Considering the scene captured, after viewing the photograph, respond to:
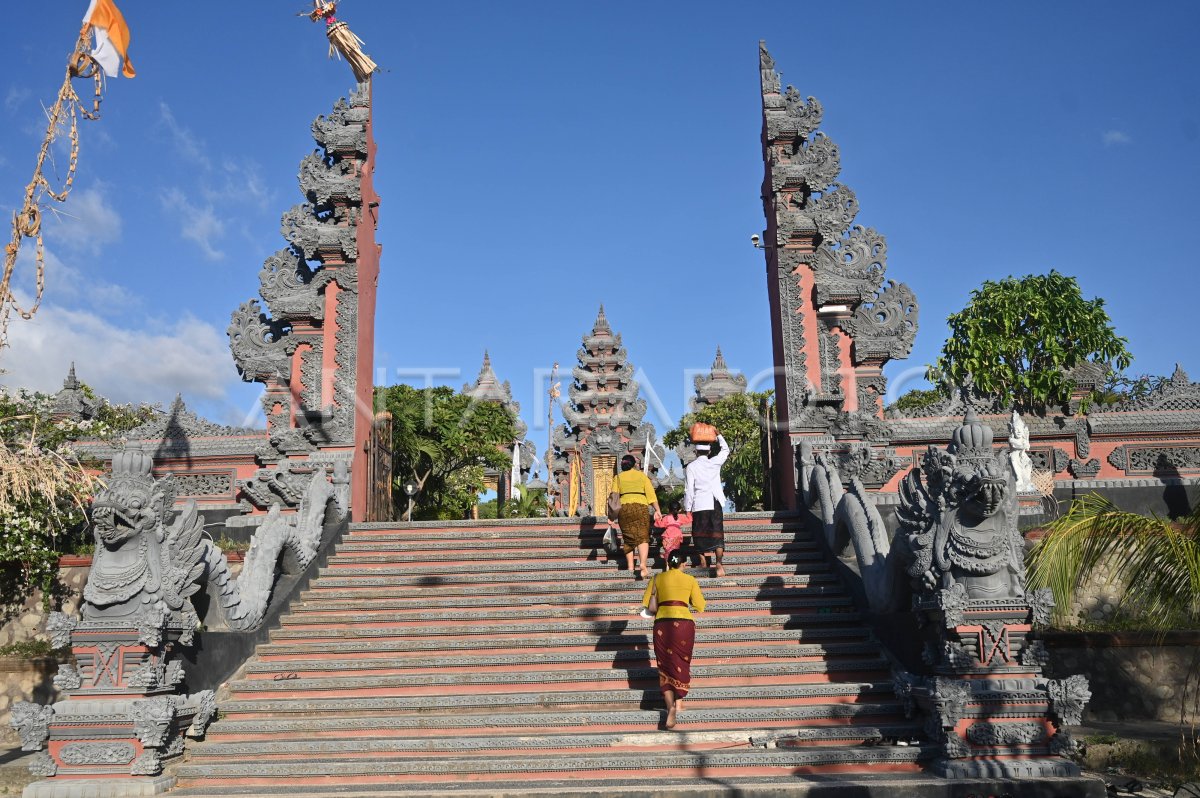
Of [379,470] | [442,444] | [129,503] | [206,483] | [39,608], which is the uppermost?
[442,444]

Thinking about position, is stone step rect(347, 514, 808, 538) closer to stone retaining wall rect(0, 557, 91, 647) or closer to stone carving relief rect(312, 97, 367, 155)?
stone retaining wall rect(0, 557, 91, 647)

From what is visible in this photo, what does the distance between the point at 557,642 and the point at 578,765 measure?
75.5 inches

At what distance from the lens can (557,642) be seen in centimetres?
841

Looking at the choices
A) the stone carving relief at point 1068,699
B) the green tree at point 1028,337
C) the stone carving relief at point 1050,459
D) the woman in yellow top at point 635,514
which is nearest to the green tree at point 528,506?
the green tree at point 1028,337

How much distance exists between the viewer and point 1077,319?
1027 inches

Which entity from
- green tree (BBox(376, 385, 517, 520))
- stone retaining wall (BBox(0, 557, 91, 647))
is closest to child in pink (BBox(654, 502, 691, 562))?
stone retaining wall (BBox(0, 557, 91, 647))

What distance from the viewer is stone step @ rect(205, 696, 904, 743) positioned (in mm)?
7105

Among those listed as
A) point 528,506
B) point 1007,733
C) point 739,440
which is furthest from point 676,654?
point 739,440

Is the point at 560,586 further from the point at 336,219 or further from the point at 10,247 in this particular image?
the point at 336,219

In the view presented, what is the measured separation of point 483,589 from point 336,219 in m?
6.46

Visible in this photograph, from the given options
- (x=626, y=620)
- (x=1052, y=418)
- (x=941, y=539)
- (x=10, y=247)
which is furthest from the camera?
(x=1052, y=418)

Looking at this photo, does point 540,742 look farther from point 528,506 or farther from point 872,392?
point 528,506

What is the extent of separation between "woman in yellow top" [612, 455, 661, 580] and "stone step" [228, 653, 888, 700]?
1713 mm

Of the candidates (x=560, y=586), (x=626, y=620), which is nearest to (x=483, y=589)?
(x=560, y=586)
